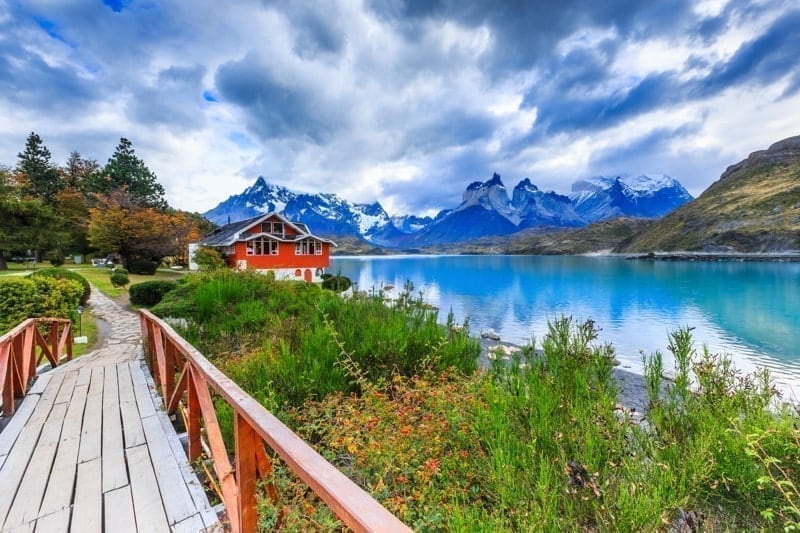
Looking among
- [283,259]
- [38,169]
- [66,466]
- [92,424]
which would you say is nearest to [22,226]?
[283,259]

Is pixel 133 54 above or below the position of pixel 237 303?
above

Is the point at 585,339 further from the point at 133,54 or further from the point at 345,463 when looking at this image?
the point at 133,54

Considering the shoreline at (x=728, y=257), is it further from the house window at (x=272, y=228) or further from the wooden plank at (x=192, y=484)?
the wooden plank at (x=192, y=484)

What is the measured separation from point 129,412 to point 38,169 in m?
65.4

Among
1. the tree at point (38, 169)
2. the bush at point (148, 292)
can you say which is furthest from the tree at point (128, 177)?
the bush at point (148, 292)

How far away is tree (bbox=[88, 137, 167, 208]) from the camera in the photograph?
1869 inches

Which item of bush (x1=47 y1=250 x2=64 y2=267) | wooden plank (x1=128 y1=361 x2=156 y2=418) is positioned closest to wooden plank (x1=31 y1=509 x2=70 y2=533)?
wooden plank (x1=128 y1=361 x2=156 y2=418)

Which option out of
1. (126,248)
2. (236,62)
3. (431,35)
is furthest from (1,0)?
(126,248)

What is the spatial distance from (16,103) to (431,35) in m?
27.1

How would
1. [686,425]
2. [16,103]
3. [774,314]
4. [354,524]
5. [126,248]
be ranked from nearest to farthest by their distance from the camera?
1. [354,524]
2. [686,425]
3. [774,314]
4. [16,103]
5. [126,248]

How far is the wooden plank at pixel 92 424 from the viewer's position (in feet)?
10.7

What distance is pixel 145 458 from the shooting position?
3156 mm

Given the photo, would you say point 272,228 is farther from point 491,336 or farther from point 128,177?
point 128,177

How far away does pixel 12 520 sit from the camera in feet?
7.81
